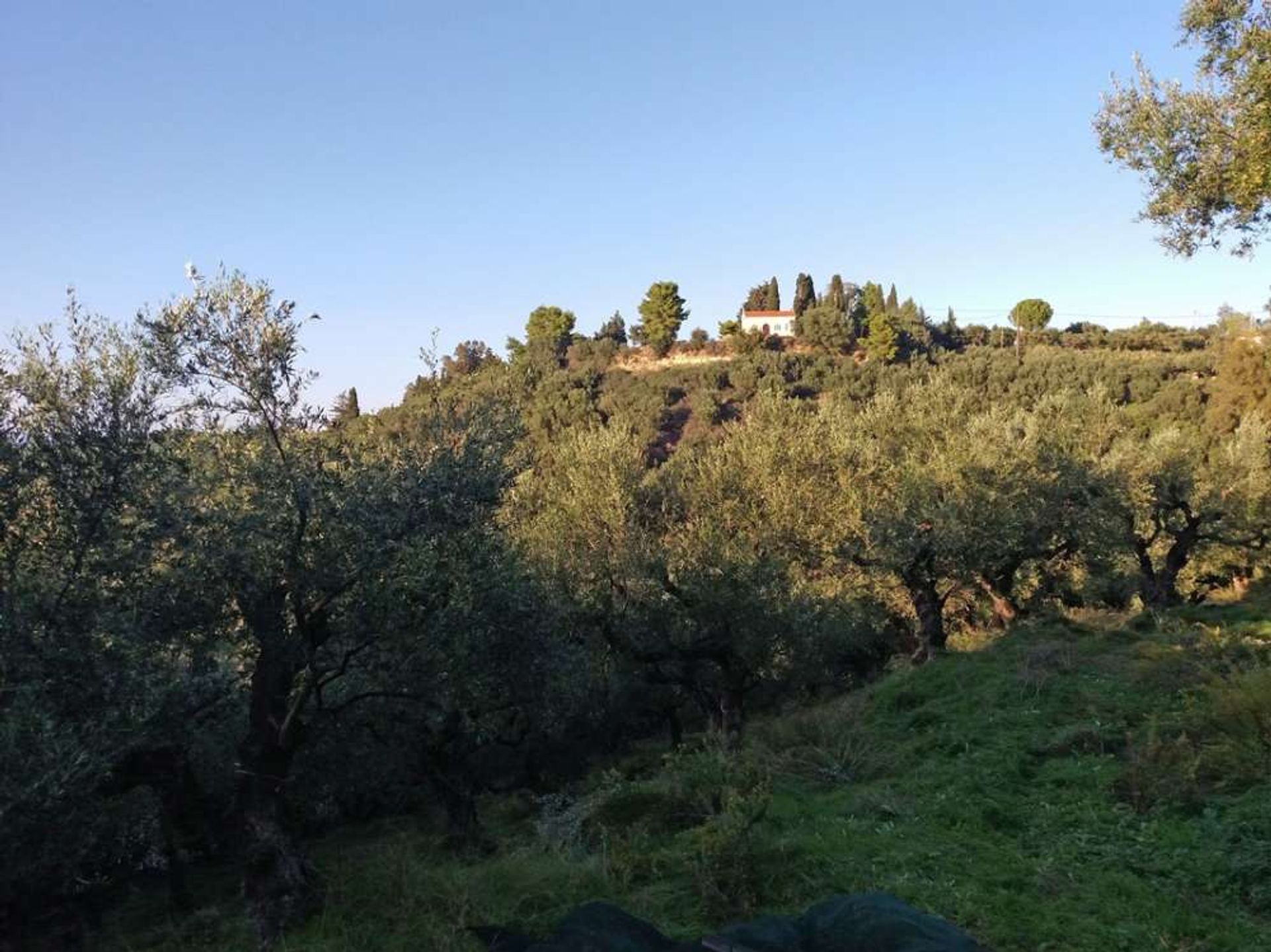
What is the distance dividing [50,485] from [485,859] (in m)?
9.26

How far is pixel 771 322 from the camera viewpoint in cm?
13000

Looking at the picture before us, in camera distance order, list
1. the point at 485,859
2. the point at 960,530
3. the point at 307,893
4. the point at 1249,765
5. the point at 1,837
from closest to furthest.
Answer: the point at 1,837
the point at 307,893
the point at 1249,765
the point at 485,859
the point at 960,530

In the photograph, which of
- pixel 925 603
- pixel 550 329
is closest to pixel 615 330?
pixel 550 329

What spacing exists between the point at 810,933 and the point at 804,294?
449 feet

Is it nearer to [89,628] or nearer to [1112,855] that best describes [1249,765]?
[1112,855]

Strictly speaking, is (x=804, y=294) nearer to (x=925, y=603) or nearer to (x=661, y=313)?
(x=661, y=313)

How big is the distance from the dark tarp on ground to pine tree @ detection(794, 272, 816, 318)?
436 feet

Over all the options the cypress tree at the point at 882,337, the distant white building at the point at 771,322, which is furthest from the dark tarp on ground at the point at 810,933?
the distant white building at the point at 771,322

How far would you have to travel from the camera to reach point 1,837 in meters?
A: 7.48

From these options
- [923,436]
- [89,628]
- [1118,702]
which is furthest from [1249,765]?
[923,436]

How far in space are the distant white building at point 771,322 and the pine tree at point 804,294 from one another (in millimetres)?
1690

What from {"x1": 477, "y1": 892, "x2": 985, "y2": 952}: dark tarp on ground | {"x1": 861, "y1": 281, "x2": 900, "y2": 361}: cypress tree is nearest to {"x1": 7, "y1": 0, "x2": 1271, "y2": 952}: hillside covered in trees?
{"x1": 477, "y1": 892, "x2": 985, "y2": 952}: dark tarp on ground

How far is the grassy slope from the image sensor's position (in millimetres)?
9172

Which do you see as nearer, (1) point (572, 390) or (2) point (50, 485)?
(2) point (50, 485)
